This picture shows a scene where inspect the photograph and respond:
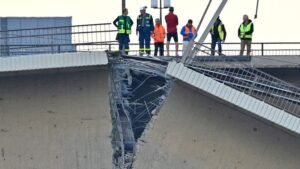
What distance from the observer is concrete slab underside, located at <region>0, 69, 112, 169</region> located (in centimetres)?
2511

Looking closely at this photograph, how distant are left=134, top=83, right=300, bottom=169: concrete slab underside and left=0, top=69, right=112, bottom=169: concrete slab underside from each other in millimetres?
1029

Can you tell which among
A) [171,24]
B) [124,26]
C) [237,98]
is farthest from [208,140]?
[171,24]

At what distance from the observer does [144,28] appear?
28.6m

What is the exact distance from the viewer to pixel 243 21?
29422 millimetres

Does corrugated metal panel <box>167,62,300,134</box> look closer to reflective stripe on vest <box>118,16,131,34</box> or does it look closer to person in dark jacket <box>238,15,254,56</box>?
reflective stripe on vest <box>118,16,131,34</box>

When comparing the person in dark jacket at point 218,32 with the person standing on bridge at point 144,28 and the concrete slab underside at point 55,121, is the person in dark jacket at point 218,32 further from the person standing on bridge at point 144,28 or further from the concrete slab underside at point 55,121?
the concrete slab underside at point 55,121

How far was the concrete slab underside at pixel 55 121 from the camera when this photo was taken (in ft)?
82.4

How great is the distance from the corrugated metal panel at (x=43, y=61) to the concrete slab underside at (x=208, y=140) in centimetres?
217

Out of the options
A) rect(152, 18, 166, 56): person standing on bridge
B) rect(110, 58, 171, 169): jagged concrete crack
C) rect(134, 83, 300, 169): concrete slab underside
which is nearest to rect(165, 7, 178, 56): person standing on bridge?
rect(152, 18, 166, 56): person standing on bridge

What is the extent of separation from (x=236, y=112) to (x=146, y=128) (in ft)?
5.96

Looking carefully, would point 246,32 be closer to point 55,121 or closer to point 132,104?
point 132,104

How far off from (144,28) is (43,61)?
16.4 feet

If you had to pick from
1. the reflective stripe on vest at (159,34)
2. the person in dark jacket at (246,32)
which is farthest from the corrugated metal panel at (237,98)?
the person in dark jacket at (246,32)

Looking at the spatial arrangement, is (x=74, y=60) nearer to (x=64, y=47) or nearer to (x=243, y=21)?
(x=64, y=47)
